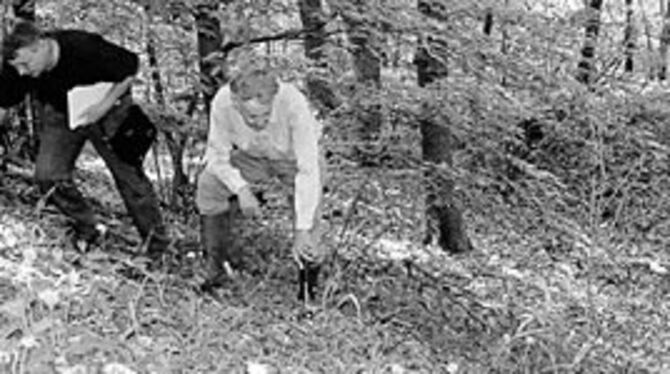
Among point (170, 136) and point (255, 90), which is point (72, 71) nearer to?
point (255, 90)

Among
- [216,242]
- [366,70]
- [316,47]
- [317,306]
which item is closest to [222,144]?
[216,242]

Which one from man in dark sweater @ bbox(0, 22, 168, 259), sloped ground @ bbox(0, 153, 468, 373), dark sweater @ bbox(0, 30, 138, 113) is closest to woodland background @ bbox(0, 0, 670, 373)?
sloped ground @ bbox(0, 153, 468, 373)

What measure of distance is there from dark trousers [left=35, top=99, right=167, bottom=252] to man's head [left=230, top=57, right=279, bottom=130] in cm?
101

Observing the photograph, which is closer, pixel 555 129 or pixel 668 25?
pixel 555 129

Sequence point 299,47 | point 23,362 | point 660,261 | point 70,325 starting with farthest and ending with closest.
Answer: point 660,261
point 299,47
point 70,325
point 23,362

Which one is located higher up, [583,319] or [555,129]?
[555,129]

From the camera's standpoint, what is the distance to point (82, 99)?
5.13 m

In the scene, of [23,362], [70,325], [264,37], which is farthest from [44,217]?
[23,362]

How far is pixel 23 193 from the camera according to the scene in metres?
6.20

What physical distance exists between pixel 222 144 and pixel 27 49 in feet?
4.09

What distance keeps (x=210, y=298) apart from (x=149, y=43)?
2222 mm

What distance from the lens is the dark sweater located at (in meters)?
5.16

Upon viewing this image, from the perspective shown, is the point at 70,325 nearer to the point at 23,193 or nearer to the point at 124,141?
the point at 124,141

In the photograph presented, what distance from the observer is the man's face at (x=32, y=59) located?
4.88m
